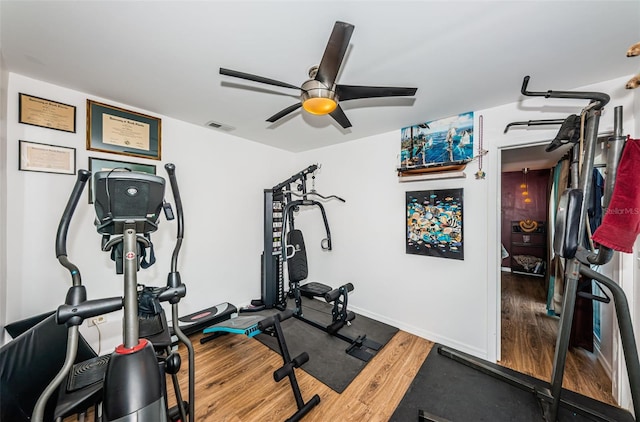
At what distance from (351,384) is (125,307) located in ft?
5.90

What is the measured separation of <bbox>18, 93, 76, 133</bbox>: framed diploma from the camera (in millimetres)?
1776

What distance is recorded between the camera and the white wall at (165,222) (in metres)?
1.77

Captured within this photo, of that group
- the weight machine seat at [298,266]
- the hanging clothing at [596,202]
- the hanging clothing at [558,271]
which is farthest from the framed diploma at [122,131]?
the hanging clothing at [558,271]

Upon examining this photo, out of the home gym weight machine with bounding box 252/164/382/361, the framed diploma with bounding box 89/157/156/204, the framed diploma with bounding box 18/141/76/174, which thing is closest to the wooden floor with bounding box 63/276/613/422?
the home gym weight machine with bounding box 252/164/382/361

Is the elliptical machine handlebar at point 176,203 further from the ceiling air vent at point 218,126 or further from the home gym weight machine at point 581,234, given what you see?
the home gym weight machine at point 581,234

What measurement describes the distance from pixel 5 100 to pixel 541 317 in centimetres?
580

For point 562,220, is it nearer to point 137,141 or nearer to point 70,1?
point 70,1

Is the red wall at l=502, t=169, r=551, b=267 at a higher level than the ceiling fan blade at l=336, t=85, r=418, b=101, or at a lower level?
lower

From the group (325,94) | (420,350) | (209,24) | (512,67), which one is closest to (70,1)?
(209,24)

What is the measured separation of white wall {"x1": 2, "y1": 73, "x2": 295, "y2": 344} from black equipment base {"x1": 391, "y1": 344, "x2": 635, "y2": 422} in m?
2.40

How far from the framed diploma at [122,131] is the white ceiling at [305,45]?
15cm

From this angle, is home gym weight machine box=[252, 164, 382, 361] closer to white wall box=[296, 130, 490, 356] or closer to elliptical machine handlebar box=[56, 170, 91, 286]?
white wall box=[296, 130, 490, 356]

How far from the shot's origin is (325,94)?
4.64 feet

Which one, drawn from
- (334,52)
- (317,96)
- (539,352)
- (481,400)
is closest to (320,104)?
(317,96)
